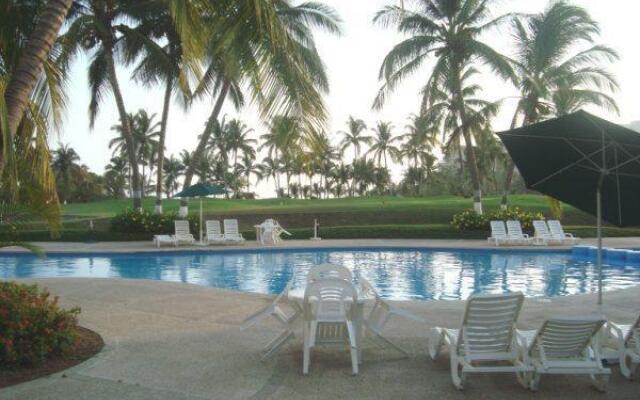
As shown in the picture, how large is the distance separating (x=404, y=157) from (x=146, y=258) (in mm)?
41805

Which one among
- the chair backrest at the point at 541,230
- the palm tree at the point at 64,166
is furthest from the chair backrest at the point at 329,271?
the palm tree at the point at 64,166

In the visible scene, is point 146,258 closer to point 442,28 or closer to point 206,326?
point 206,326

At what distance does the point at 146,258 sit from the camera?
17.2 m

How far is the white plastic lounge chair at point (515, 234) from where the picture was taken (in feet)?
61.4

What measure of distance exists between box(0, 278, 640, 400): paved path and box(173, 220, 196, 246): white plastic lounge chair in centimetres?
1116

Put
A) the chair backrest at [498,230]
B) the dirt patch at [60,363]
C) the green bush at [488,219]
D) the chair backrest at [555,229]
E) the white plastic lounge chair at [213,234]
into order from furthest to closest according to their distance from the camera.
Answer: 1. the green bush at [488,219]
2. the white plastic lounge chair at [213,234]
3. the chair backrest at [555,229]
4. the chair backrest at [498,230]
5. the dirt patch at [60,363]

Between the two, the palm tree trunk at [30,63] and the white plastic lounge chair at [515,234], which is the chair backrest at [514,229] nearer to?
the white plastic lounge chair at [515,234]

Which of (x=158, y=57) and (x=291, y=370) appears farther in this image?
(x=158, y=57)

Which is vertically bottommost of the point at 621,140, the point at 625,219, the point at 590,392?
the point at 590,392

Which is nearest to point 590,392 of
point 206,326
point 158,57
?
point 206,326

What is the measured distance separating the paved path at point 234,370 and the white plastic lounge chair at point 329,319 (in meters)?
0.22

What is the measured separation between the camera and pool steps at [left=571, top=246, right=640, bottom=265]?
49.3 feet

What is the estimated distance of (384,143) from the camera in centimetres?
5866

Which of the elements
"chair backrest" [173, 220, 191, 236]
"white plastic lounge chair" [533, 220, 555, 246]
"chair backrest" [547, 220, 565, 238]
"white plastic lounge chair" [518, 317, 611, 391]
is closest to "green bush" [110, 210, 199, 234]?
"chair backrest" [173, 220, 191, 236]
